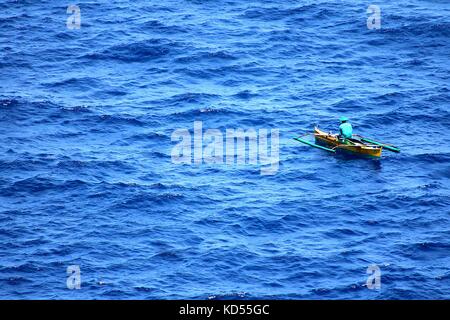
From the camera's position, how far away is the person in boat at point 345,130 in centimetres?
6581

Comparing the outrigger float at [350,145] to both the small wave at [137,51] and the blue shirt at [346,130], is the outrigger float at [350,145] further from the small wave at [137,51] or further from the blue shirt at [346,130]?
the small wave at [137,51]

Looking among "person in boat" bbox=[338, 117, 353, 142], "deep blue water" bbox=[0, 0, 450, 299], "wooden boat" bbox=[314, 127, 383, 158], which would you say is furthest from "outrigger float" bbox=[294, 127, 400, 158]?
"deep blue water" bbox=[0, 0, 450, 299]

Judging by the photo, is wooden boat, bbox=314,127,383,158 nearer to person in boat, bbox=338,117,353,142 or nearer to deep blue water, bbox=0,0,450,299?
person in boat, bbox=338,117,353,142

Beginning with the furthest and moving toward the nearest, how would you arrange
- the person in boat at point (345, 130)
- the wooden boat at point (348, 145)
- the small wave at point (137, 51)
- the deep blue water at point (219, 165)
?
1. the small wave at point (137, 51)
2. the person in boat at point (345, 130)
3. the wooden boat at point (348, 145)
4. the deep blue water at point (219, 165)

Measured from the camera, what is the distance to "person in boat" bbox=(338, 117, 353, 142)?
65812mm

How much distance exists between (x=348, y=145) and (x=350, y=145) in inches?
6.9

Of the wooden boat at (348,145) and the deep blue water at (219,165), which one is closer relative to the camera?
the deep blue water at (219,165)

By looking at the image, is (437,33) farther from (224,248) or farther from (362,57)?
(224,248)

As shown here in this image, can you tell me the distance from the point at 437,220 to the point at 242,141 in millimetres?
16276

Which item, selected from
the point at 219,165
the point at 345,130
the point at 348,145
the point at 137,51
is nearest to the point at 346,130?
the point at 345,130

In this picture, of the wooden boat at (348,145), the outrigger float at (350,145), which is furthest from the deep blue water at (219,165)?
the wooden boat at (348,145)

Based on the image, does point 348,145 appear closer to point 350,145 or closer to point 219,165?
point 350,145

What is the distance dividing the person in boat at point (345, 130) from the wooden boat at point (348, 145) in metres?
0.26

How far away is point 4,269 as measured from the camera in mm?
53688
